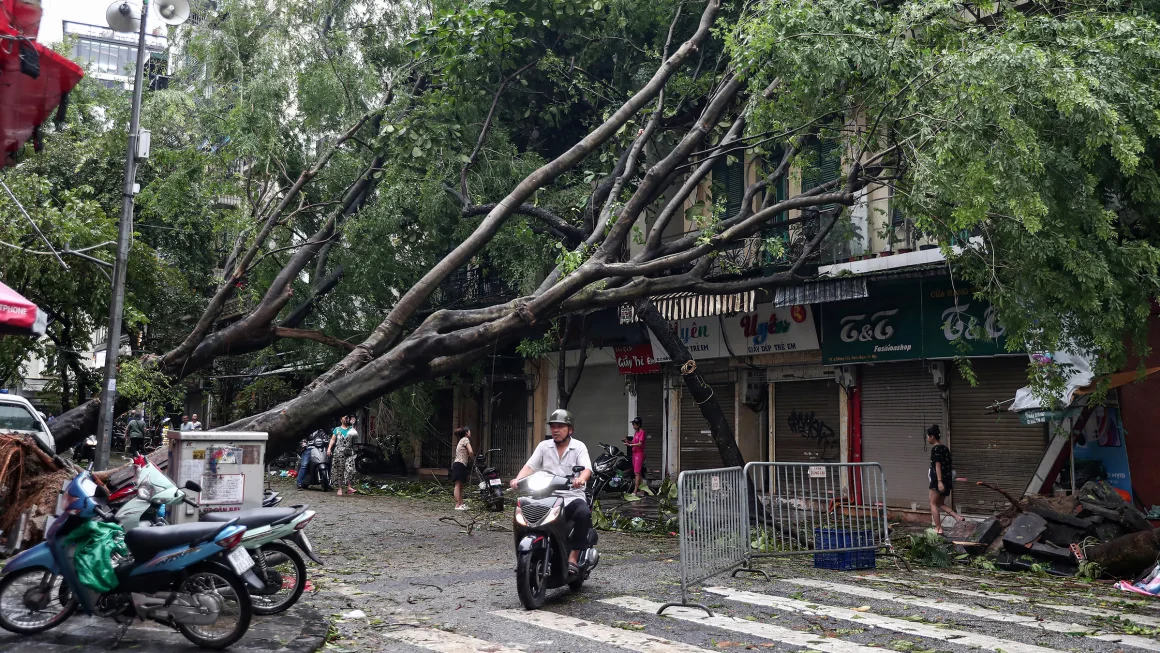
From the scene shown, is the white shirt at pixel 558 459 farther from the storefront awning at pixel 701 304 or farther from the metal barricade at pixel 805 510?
the storefront awning at pixel 701 304

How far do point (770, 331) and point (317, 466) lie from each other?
10622 mm

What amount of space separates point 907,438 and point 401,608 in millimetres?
11848

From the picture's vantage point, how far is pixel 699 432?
21.1 meters

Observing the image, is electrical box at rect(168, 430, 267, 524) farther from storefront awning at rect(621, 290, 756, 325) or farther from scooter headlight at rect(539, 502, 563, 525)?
storefront awning at rect(621, 290, 756, 325)

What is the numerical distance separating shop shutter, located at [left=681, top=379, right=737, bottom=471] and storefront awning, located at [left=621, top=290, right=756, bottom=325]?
2622mm

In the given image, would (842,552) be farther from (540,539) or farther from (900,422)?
(900,422)

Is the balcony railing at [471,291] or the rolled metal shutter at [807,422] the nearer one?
the rolled metal shutter at [807,422]

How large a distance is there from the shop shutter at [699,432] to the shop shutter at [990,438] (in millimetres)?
5226

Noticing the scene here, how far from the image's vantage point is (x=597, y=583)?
8.96 metres

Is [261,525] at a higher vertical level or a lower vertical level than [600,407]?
lower

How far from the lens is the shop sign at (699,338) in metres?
20.4

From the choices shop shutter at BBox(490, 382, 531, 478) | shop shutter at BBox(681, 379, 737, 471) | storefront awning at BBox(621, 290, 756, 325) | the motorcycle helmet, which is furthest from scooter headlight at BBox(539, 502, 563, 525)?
shop shutter at BBox(490, 382, 531, 478)

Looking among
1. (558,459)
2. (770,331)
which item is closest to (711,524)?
(558,459)

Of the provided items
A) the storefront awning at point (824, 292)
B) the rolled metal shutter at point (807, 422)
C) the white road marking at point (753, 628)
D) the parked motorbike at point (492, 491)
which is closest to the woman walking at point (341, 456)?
the parked motorbike at point (492, 491)
